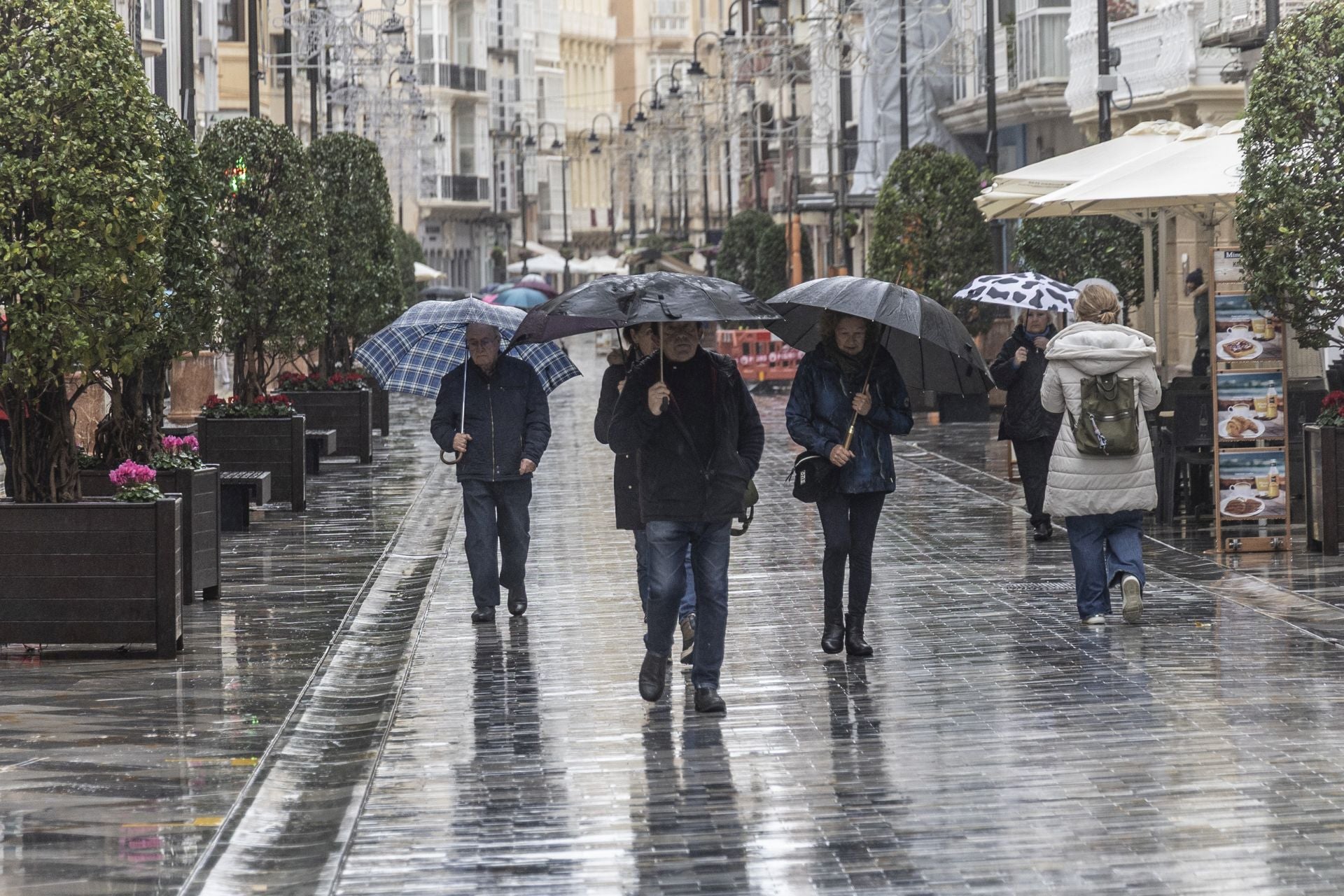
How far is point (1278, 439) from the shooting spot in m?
14.4

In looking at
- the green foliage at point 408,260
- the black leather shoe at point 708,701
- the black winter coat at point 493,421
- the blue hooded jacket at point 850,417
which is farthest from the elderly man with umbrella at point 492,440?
the green foliage at point 408,260

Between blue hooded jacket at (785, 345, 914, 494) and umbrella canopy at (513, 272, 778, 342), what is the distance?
0.85 metres

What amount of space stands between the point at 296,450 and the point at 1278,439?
8.18 m

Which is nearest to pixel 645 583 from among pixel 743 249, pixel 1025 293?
pixel 1025 293

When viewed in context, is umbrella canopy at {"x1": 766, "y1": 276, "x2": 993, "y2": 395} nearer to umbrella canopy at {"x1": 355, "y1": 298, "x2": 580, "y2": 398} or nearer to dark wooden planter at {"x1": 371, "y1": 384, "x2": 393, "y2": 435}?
umbrella canopy at {"x1": 355, "y1": 298, "x2": 580, "y2": 398}

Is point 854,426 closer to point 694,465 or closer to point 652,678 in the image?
point 694,465

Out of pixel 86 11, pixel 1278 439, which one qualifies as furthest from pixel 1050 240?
pixel 86 11

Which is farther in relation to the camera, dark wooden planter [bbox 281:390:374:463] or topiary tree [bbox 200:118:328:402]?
dark wooden planter [bbox 281:390:374:463]

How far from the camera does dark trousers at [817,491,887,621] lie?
1048 cm

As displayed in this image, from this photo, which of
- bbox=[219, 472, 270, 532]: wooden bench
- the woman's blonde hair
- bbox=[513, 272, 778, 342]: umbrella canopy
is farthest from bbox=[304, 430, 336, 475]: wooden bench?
bbox=[513, 272, 778, 342]: umbrella canopy

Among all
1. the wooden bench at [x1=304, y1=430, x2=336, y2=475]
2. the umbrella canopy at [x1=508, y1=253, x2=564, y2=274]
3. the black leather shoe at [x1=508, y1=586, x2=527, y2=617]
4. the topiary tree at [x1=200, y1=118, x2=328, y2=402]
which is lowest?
the black leather shoe at [x1=508, y1=586, x2=527, y2=617]

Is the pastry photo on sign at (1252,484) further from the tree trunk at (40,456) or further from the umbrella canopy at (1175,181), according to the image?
the tree trunk at (40,456)

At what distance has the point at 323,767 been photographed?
28.2 ft

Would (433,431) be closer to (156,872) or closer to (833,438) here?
(833,438)
